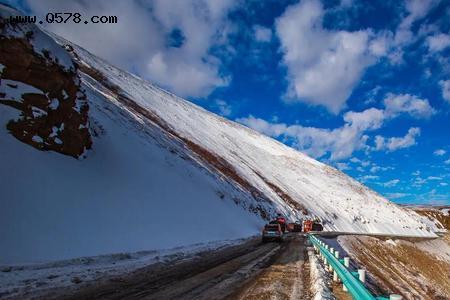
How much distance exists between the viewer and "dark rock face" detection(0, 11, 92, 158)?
19.3 meters

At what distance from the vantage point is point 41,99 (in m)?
21.3

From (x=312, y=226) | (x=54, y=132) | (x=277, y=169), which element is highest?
(x=277, y=169)

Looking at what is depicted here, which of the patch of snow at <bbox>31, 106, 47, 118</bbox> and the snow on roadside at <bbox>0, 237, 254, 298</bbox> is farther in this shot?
the patch of snow at <bbox>31, 106, 47, 118</bbox>

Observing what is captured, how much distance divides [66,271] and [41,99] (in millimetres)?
13150

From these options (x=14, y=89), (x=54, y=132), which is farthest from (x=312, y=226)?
(x=14, y=89)

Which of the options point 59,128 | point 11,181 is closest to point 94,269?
point 11,181

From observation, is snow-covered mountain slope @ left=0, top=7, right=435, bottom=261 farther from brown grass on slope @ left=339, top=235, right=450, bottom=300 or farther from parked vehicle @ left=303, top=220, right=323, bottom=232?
brown grass on slope @ left=339, top=235, right=450, bottom=300

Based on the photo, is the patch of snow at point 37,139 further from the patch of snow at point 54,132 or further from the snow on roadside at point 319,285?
the snow on roadside at point 319,285

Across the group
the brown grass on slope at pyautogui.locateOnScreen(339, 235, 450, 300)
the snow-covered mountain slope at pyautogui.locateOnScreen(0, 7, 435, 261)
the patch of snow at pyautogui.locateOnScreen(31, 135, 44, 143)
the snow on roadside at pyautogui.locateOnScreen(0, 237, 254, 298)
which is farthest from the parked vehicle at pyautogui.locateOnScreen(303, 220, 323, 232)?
the patch of snow at pyautogui.locateOnScreen(31, 135, 44, 143)

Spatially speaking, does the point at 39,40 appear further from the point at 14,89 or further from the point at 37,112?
the point at 37,112

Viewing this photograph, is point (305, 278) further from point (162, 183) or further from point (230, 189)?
point (230, 189)

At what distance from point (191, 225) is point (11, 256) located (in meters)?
15.5

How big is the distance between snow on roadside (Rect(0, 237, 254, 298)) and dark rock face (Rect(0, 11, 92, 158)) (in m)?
8.38

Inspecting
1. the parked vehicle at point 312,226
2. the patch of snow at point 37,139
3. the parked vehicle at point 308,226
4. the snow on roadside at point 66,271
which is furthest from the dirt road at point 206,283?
the parked vehicle at point 308,226
